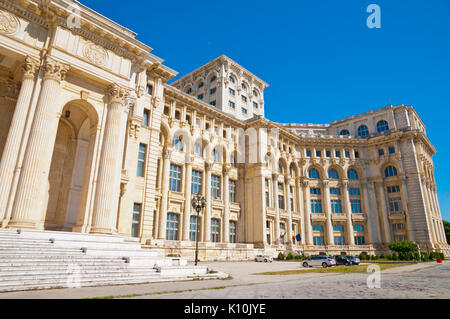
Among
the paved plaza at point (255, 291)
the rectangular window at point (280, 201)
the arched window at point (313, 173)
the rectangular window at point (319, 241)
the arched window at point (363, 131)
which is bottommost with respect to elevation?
the paved plaza at point (255, 291)

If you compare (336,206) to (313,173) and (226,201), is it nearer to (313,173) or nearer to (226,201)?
(313,173)

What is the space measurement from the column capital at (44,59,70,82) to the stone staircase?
10220 mm

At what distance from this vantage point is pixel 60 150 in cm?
2366

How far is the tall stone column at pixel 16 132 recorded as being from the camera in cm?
1681

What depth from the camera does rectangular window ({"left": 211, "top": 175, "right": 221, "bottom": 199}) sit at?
39969mm

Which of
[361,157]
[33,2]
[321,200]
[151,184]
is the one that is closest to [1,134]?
[33,2]

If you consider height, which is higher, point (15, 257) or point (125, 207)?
point (125, 207)

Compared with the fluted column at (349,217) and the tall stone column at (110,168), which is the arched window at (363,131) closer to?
the fluted column at (349,217)

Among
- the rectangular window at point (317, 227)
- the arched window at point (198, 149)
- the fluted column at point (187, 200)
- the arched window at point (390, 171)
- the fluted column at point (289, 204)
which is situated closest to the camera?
the fluted column at point (187, 200)

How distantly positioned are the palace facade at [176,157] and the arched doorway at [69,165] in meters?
0.08

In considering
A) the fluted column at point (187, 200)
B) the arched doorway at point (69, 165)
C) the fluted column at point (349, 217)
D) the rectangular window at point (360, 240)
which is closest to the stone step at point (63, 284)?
the arched doorway at point (69, 165)

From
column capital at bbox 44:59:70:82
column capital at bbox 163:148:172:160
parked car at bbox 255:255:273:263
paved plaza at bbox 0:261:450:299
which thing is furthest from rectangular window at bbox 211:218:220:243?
paved plaza at bbox 0:261:450:299

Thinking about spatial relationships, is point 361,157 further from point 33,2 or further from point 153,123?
point 33,2

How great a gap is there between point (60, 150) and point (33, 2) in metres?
10.7
